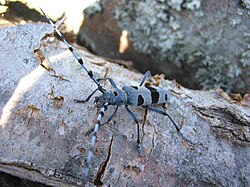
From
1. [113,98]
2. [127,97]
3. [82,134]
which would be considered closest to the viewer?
[82,134]

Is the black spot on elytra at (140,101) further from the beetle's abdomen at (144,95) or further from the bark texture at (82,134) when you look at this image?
the bark texture at (82,134)

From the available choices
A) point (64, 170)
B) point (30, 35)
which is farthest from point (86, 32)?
point (64, 170)

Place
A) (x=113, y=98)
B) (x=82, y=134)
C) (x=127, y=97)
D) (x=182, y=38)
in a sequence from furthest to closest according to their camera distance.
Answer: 1. (x=182, y=38)
2. (x=127, y=97)
3. (x=113, y=98)
4. (x=82, y=134)

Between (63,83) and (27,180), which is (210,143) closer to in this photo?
(63,83)

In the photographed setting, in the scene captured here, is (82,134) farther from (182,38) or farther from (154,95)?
(182,38)

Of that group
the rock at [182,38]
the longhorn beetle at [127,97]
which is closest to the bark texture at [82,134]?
the longhorn beetle at [127,97]

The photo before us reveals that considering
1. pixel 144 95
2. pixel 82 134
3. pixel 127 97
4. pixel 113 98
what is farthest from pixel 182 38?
pixel 82 134
